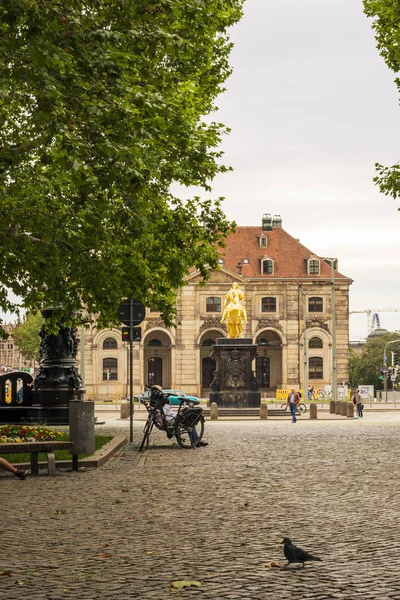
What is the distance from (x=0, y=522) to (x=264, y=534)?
286cm

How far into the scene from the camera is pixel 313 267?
97062 millimetres

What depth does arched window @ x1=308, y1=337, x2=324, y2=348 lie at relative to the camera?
3809 inches

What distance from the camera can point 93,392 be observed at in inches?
3757

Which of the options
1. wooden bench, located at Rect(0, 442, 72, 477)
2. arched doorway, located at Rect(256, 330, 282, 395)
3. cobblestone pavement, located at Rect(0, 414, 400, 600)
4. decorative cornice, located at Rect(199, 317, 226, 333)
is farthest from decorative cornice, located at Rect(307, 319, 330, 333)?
wooden bench, located at Rect(0, 442, 72, 477)

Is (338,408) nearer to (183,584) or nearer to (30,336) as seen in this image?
(183,584)

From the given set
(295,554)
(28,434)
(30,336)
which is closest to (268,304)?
(30,336)

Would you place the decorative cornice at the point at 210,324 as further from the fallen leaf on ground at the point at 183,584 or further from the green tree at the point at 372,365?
the fallen leaf on ground at the point at 183,584

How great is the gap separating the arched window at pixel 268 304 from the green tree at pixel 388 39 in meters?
67.7

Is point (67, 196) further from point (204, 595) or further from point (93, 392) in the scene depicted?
point (93, 392)

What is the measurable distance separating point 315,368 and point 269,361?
4457 millimetres

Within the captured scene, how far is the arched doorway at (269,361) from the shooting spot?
318 ft

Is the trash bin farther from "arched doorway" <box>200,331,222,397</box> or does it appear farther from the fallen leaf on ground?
"arched doorway" <box>200,331,222,397</box>

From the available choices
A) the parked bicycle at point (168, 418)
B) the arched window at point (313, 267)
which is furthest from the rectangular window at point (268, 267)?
the parked bicycle at point (168, 418)

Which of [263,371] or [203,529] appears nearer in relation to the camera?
[203,529]
